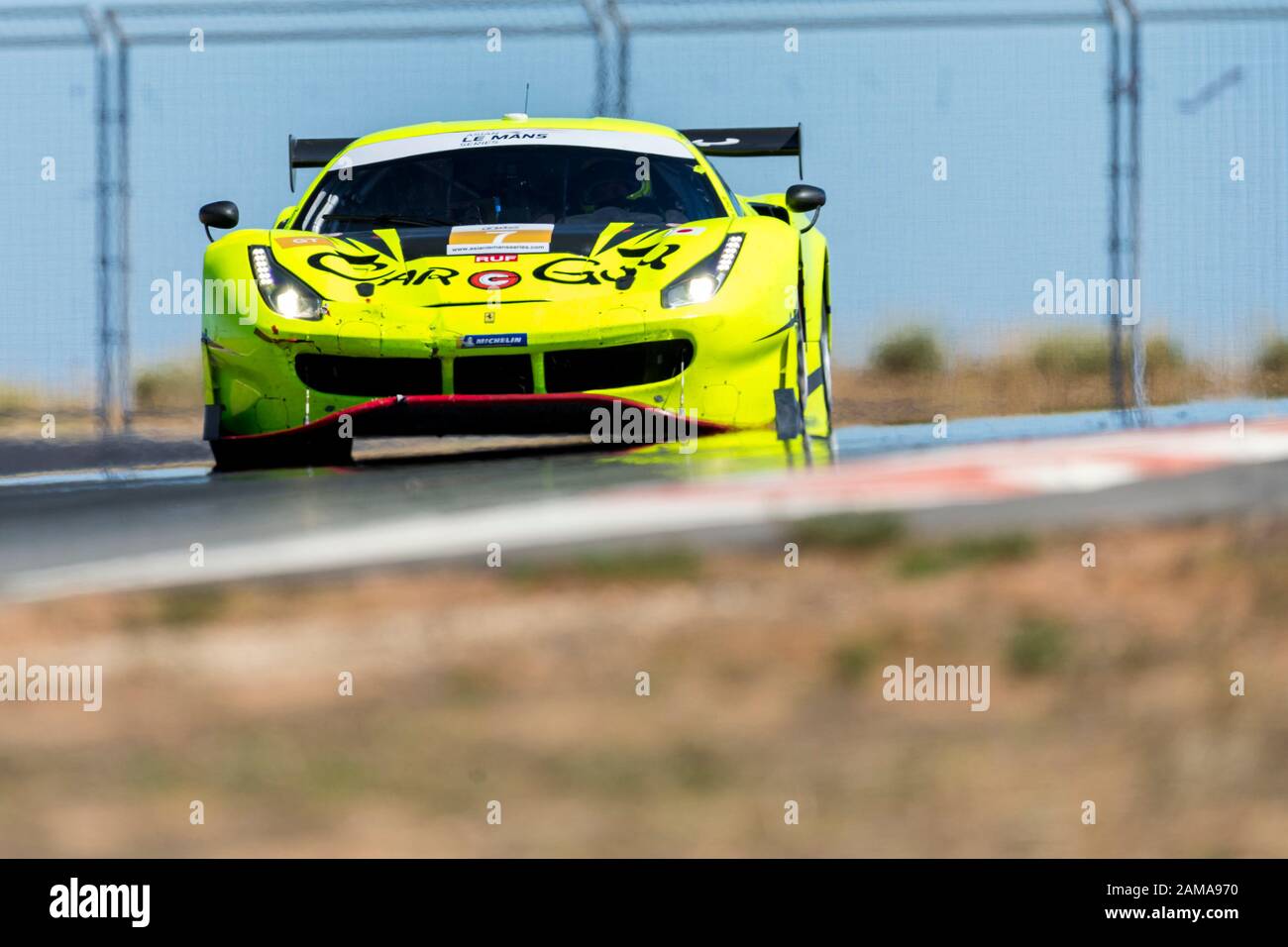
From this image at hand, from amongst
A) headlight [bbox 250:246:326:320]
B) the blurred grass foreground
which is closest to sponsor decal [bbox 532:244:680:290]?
headlight [bbox 250:246:326:320]

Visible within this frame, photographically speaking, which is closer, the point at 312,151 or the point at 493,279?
the point at 493,279

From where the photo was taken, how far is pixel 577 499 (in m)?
5.04

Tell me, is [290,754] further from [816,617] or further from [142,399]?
[142,399]

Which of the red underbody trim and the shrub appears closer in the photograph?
the red underbody trim

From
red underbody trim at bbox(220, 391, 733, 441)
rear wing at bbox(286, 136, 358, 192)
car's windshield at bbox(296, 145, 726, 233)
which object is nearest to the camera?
red underbody trim at bbox(220, 391, 733, 441)

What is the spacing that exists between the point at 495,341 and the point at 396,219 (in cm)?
152

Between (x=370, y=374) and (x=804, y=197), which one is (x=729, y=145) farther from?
(x=370, y=374)

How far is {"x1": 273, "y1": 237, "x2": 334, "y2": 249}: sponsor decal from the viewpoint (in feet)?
22.6

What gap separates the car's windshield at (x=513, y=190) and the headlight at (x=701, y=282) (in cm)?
90

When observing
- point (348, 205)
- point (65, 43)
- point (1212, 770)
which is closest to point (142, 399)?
point (65, 43)
